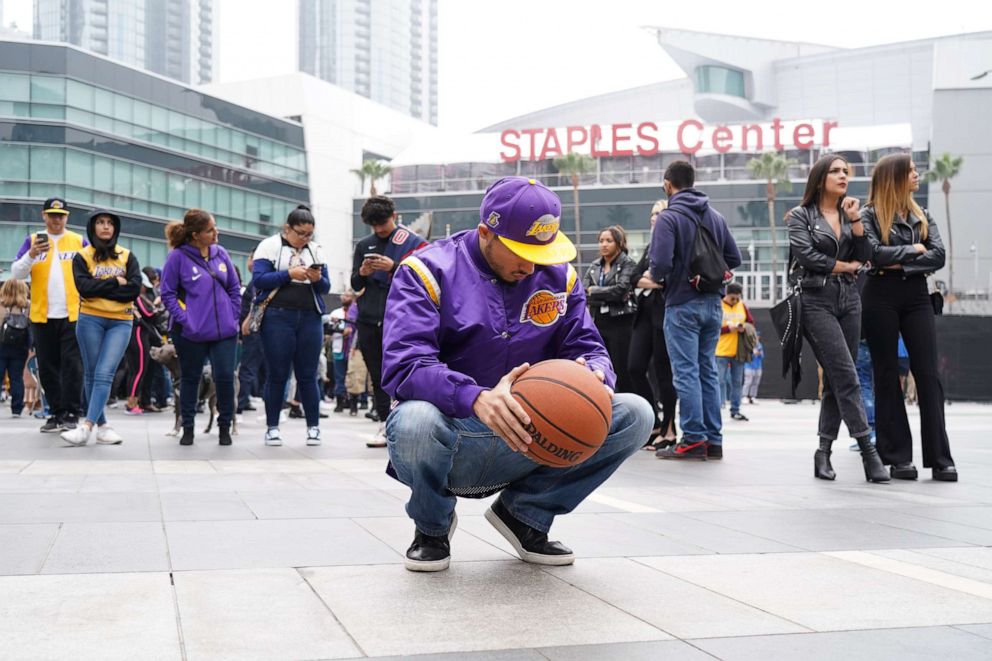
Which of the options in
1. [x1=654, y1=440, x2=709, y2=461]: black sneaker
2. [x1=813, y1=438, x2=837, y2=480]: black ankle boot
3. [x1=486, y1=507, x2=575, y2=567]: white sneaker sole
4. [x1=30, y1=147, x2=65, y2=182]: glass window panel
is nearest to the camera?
[x1=486, y1=507, x2=575, y2=567]: white sneaker sole

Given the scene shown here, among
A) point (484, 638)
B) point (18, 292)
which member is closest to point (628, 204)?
A: point (18, 292)

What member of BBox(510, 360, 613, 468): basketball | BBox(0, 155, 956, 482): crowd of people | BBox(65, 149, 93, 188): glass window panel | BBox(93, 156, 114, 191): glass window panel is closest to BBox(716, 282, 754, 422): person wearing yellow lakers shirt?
BBox(0, 155, 956, 482): crowd of people

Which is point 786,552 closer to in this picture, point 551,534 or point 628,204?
point 551,534

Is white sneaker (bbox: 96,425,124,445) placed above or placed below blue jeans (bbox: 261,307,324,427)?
below

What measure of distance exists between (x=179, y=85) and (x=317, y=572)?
188 feet

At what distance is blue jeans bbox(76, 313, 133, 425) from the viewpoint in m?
9.08

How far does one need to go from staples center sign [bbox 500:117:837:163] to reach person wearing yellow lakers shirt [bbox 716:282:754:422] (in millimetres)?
56111

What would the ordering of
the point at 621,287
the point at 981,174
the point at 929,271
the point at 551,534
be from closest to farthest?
the point at 551,534, the point at 929,271, the point at 621,287, the point at 981,174

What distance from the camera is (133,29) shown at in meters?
186

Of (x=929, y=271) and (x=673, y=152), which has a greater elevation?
(x=673, y=152)

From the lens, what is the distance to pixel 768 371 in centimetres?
2323

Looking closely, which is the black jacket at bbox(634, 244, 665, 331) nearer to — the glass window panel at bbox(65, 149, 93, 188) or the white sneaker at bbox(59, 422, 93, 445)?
the white sneaker at bbox(59, 422, 93, 445)

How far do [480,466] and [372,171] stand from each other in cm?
7482

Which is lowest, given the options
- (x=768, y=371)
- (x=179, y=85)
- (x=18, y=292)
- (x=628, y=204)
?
(x=768, y=371)
